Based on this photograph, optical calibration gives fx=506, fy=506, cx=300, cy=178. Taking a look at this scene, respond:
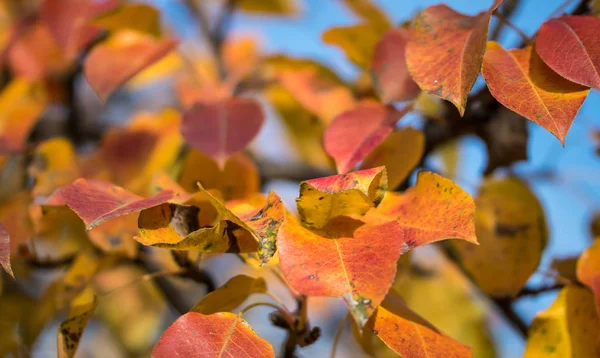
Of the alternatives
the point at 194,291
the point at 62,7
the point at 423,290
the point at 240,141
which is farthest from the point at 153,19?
the point at 423,290

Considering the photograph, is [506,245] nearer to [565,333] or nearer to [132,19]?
[565,333]

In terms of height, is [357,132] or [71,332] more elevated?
[357,132]

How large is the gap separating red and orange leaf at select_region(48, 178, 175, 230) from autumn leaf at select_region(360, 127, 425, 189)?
0.73 ft

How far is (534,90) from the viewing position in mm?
414

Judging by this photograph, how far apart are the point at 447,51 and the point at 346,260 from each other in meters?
0.21

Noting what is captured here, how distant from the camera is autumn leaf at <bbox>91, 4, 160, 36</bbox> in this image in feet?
2.37

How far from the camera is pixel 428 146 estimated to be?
0.82 meters

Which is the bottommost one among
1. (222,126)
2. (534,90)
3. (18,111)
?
(18,111)

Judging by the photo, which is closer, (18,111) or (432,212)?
(432,212)

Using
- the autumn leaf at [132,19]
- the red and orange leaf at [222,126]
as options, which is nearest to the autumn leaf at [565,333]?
the red and orange leaf at [222,126]

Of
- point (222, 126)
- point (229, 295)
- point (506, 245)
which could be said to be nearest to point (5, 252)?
point (229, 295)

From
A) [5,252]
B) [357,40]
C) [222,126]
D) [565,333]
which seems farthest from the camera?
[357,40]

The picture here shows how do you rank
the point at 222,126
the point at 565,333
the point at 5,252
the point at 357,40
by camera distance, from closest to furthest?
the point at 5,252, the point at 565,333, the point at 222,126, the point at 357,40

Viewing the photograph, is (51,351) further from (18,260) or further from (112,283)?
(18,260)
